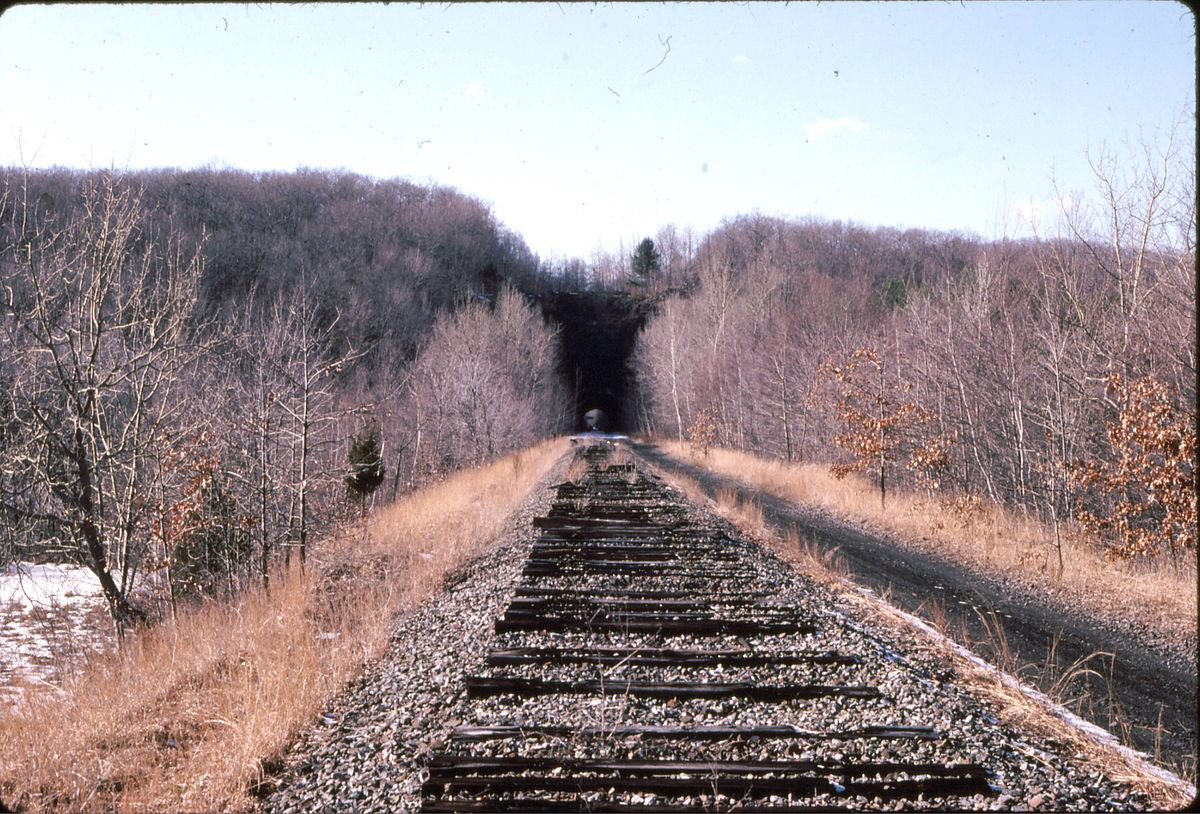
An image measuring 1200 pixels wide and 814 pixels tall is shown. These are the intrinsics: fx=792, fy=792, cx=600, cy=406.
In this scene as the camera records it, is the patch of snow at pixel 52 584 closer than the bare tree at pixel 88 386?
No

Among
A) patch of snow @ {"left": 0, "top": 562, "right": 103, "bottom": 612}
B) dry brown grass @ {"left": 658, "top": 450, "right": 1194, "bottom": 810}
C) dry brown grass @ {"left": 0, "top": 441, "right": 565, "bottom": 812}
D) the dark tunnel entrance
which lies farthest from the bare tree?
the dark tunnel entrance

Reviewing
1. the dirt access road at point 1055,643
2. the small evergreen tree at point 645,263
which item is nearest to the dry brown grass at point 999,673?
the dirt access road at point 1055,643

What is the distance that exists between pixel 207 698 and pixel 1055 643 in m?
6.64

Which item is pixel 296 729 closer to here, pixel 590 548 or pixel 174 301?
pixel 590 548

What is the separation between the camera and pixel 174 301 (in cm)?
1090

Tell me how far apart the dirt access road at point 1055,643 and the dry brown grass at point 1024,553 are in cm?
52

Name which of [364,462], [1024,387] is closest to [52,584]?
[364,462]

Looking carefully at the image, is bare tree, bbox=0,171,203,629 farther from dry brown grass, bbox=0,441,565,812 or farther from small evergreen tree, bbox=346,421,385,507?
small evergreen tree, bbox=346,421,385,507

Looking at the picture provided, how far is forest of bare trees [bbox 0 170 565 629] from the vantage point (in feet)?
30.4

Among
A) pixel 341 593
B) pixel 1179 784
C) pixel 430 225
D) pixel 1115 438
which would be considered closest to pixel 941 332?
pixel 1115 438

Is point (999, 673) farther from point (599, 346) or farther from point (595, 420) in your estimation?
point (599, 346)

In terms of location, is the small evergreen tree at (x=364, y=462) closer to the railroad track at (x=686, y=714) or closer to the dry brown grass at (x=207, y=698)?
the dry brown grass at (x=207, y=698)

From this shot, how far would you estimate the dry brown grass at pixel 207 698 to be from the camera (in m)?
4.30

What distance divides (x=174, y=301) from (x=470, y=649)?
760 centimetres
